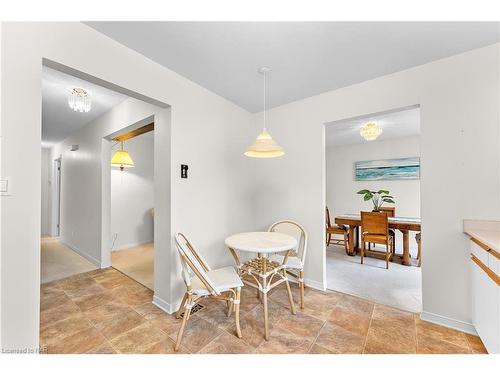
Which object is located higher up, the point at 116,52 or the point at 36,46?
the point at 116,52

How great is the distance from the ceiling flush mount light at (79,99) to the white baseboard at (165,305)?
225cm

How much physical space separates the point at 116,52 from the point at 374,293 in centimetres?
339

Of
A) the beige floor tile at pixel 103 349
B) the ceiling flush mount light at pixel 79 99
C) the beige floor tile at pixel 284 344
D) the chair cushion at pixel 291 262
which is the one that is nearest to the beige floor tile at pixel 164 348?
the beige floor tile at pixel 103 349

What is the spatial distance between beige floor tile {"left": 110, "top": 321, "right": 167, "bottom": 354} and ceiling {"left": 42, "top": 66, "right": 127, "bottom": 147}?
8.09ft

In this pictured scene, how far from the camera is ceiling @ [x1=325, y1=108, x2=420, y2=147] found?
346 cm

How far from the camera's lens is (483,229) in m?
1.64

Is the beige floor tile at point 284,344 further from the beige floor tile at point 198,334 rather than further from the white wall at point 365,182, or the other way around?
the white wall at point 365,182

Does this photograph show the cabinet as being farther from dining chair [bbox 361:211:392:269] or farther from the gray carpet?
dining chair [bbox 361:211:392:269]

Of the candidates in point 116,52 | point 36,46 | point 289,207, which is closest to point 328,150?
point 289,207

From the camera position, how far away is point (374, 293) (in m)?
2.34

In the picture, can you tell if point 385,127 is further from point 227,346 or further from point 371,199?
point 227,346

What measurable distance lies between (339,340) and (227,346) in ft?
2.79

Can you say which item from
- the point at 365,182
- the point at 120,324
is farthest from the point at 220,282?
the point at 365,182

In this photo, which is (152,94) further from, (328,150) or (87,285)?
(328,150)
